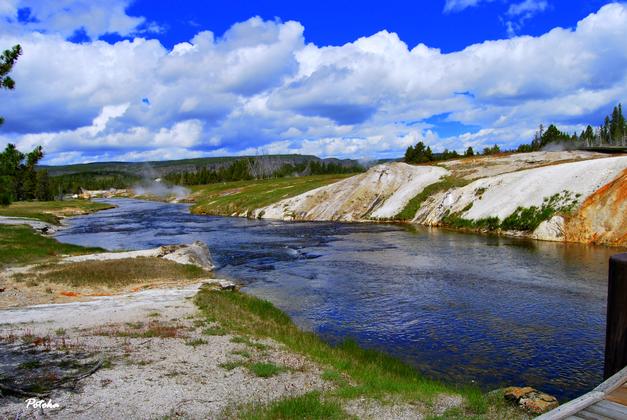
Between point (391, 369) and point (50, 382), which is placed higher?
point (50, 382)

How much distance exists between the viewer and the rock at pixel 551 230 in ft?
155

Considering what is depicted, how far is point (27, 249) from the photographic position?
143 feet

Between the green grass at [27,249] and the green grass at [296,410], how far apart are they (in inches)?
1315

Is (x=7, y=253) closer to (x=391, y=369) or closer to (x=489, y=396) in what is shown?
(x=391, y=369)

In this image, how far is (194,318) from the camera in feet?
68.8

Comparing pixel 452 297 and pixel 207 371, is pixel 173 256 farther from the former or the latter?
pixel 207 371

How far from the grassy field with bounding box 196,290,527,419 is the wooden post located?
258 centimetres

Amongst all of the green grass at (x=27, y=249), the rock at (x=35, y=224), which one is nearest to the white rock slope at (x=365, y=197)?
the rock at (x=35, y=224)

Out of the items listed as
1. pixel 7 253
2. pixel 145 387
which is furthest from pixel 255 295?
pixel 7 253

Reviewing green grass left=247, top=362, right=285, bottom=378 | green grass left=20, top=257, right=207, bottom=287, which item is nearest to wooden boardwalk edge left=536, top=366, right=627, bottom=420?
green grass left=247, top=362, right=285, bottom=378

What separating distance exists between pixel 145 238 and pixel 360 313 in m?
43.2

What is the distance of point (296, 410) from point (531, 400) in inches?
237

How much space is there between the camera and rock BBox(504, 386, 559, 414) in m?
11.7

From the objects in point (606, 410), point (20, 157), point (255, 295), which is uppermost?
point (20, 157)
